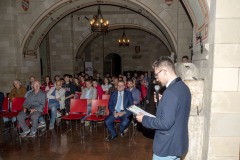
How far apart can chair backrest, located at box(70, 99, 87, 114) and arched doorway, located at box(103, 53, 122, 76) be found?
12569mm

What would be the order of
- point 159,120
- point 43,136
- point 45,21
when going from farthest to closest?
point 45,21 → point 43,136 → point 159,120

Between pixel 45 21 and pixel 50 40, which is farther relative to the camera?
pixel 50 40

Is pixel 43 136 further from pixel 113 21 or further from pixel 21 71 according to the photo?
pixel 113 21

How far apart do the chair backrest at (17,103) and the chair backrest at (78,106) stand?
4.88 ft

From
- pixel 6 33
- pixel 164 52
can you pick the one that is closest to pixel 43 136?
pixel 6 33

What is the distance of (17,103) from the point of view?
238 inches

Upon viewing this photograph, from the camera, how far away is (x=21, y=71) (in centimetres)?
908

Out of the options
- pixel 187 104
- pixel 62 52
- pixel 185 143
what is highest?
pixel 62 52

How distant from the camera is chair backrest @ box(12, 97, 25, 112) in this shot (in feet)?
19.8

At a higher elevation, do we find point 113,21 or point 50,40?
point 113,21

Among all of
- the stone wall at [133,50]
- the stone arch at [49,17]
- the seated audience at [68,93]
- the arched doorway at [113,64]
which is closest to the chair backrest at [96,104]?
the seated audience at [68,93]

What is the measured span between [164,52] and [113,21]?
6452 mm

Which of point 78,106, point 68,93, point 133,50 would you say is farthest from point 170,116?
point 133,50

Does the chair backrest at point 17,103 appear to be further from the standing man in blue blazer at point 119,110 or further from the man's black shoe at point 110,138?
the man's black shoe at point 110,138
